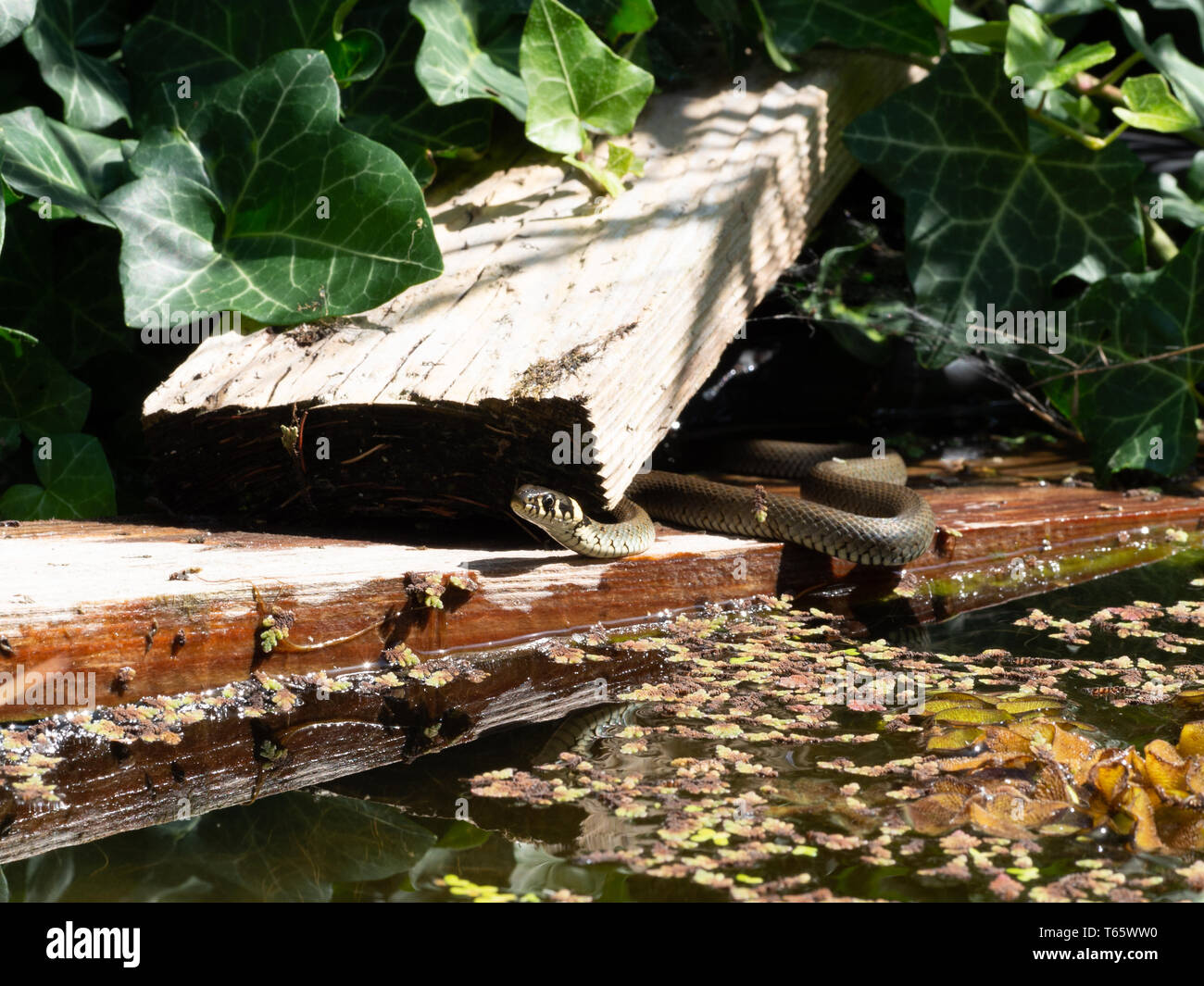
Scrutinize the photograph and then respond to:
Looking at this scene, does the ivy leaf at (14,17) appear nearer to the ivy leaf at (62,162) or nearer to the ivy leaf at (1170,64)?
the ivy leaf at (62,162)

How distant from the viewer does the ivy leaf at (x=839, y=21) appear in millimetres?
5758

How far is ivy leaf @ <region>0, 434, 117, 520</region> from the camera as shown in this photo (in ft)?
15.4

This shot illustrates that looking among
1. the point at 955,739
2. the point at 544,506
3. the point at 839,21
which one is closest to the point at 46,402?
the point at 544,506

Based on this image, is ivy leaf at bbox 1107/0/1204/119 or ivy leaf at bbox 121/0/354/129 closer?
ivy leaf at bbox 121/0/354/129

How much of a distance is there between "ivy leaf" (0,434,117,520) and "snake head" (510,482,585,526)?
2.00m

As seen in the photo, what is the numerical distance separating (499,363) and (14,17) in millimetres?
2421

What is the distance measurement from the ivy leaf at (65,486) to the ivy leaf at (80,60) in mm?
1464

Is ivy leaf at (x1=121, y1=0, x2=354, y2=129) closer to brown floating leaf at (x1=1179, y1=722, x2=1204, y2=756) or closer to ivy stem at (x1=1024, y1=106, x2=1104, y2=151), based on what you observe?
ivy stem at (x1=1024, y1=106, x2=1104, y2=151)

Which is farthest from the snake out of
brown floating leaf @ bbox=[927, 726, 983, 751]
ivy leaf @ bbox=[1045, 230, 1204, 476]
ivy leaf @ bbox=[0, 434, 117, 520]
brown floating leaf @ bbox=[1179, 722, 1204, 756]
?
ivy leaf @ bbox=[0, 434, 117, 520]

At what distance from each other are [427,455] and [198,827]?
1.75 metres

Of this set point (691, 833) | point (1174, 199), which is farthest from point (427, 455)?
point (1174, 199)

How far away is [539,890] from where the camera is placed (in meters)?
2.34

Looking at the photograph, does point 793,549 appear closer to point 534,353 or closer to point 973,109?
point 534,353

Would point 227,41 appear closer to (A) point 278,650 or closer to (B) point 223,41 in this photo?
(B) point 223,41
